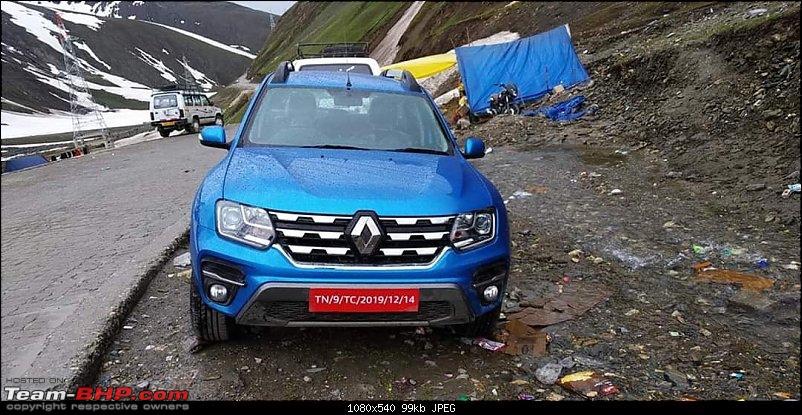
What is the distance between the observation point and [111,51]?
612cm

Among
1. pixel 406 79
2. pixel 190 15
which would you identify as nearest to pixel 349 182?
pixel 406 79

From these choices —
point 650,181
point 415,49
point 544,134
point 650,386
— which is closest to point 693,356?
point 650,386

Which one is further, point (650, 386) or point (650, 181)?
point (650, 181)

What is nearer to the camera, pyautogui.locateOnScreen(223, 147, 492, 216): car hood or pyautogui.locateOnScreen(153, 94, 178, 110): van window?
pyautogui.locateOnScreen(223, 147, 492, 216): car hood

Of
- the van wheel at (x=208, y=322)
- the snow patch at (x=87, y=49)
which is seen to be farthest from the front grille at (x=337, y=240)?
the snow patch at (x=87, y=49)

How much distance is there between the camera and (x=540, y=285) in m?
4.45

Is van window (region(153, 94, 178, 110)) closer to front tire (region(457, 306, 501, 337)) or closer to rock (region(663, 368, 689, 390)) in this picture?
front tire (region(457, 306, 501, 337))

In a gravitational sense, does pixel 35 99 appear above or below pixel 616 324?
above

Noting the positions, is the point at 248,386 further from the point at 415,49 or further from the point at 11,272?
the point at 415,49

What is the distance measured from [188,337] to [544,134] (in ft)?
31.5

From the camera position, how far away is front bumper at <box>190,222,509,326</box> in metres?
2.70

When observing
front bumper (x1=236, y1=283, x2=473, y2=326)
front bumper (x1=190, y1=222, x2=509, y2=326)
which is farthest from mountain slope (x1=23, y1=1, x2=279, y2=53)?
front bumper (x1=236, y1=283, x2=473, y2=326)

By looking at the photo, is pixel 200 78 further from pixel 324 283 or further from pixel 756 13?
→ pixel 756 13

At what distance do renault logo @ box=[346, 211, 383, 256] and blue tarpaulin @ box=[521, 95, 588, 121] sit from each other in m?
10.3
